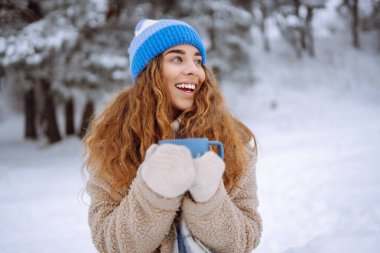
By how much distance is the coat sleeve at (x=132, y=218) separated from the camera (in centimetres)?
122

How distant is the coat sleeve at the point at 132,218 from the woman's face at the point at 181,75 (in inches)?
24.8

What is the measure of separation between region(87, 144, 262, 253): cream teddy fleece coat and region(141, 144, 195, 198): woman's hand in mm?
52

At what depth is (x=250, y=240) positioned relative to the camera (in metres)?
1.51

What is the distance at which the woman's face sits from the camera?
1.78m

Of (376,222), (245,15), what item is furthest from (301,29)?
(376,222)

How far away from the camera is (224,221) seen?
1.34 metres

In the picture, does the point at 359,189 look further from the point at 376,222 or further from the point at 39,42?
the point at 39,42

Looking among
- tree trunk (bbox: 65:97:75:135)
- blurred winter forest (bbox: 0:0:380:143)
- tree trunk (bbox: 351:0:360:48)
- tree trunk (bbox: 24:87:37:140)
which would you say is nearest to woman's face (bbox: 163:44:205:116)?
blurred winter forest (bbox: 0:0:380:143)

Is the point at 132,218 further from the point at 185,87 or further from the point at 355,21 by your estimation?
the point at 355,21

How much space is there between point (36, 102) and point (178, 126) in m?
17.1

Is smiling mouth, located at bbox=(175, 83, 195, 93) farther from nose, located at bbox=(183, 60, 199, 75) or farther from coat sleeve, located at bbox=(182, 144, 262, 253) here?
coat sleeve, located at bbox=(182, 144, 262, 253)

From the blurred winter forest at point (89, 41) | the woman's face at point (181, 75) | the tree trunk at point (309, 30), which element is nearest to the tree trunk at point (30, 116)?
the blurred winter forest at point (89, 41)

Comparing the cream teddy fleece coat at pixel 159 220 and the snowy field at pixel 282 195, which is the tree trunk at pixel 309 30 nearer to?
the snowy field at pixel 282 195

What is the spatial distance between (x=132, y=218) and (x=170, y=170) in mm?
327
